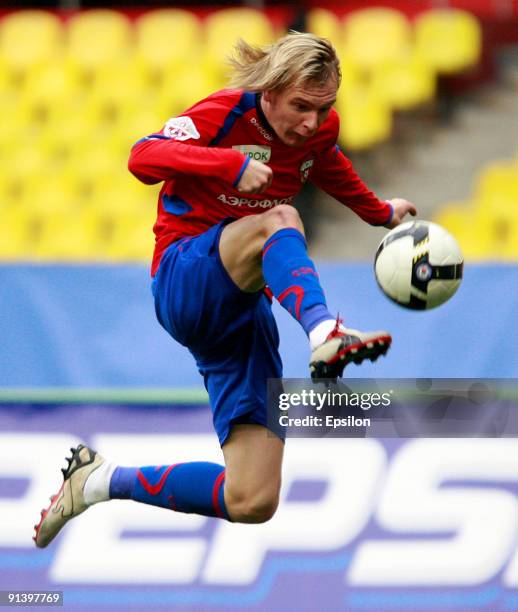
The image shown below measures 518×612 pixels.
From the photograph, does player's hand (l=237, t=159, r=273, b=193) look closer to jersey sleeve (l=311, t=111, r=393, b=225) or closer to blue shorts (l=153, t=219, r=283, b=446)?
blue shorts (l=153, t=219, r=283, b=446)

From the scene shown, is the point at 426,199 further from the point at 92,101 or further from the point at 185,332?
the point at 185,332

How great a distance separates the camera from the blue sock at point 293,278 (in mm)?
3328

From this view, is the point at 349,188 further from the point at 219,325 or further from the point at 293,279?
the point at 293,279

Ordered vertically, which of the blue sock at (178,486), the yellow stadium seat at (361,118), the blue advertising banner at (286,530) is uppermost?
the yellow stadium seat at (361,118)

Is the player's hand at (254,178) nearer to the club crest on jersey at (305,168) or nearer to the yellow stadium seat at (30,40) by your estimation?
the club crest on jersey at (305,168)

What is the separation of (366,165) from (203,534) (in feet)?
11.9

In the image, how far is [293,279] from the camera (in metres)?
3.35

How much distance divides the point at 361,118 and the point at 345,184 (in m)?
3.76

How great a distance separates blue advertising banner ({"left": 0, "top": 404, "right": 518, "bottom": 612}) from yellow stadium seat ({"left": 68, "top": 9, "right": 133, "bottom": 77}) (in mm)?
4312

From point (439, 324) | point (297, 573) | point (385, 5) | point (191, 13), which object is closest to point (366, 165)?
point (385, 5)

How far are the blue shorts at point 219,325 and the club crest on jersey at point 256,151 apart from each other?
212 millimetres

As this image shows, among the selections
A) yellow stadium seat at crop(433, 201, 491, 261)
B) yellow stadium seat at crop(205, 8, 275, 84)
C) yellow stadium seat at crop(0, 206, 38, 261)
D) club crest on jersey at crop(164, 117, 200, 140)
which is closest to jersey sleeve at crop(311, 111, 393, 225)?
club crest on jersey at crop(164, 117, 200, 140)

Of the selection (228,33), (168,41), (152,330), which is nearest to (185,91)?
(228,33)

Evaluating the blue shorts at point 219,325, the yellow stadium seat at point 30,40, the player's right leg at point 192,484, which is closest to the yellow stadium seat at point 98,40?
the yellow stadium seat at point 30,40
